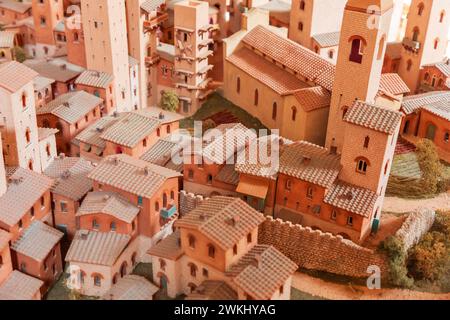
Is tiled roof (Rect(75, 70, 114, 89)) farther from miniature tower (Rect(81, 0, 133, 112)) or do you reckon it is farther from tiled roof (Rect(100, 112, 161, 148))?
tiled roof (Rect(100, 112, 161, 148))

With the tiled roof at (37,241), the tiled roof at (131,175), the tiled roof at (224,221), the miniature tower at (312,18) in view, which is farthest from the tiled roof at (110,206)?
the miniature tower at (312,18)

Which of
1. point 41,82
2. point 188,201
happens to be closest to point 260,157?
point 188,201

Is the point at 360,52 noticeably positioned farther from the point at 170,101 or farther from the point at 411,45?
the point at 170,101

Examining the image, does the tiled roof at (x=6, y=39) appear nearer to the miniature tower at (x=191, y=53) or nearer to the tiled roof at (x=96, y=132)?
the tiled roof at (x=96, y=132)

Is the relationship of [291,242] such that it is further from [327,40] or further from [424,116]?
[327,40]

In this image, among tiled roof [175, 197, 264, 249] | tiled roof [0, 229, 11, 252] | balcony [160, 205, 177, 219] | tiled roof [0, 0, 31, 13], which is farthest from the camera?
tiled roof [0, 0, 31, 13]

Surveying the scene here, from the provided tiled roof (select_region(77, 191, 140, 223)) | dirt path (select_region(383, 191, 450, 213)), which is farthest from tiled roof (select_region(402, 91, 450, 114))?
tiled roof (select_region(77, 191, 140, 223))
